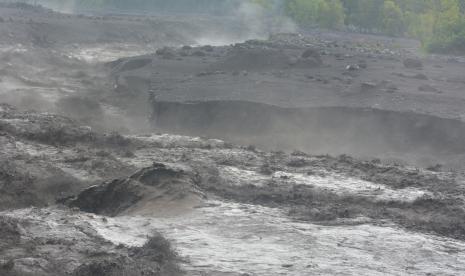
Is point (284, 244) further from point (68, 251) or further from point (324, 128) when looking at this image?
point (324, 128)

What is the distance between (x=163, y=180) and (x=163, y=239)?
2.91 m

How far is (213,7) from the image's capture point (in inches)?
3588

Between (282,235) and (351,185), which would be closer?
(282,235)

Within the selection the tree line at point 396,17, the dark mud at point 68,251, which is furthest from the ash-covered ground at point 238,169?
the tree line at point 396,17

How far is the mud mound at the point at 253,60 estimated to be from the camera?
29.7 meters

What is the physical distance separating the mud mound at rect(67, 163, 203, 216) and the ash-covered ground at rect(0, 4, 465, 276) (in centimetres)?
3

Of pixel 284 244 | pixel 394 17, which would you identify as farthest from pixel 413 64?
pixel 394 17

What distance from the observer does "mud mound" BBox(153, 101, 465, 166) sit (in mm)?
19781

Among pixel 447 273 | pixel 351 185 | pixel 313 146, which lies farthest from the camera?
pixel 313 146

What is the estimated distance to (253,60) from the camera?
30156mm

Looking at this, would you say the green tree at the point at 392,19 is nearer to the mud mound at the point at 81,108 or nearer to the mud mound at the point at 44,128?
the mud mound at the point at 81,108

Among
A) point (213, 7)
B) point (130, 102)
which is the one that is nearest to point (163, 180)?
point (130, 102)

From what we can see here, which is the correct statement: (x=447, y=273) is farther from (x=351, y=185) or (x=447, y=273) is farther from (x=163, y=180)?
(x=163, y=180)

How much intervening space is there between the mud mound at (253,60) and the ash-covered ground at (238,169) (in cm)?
9
